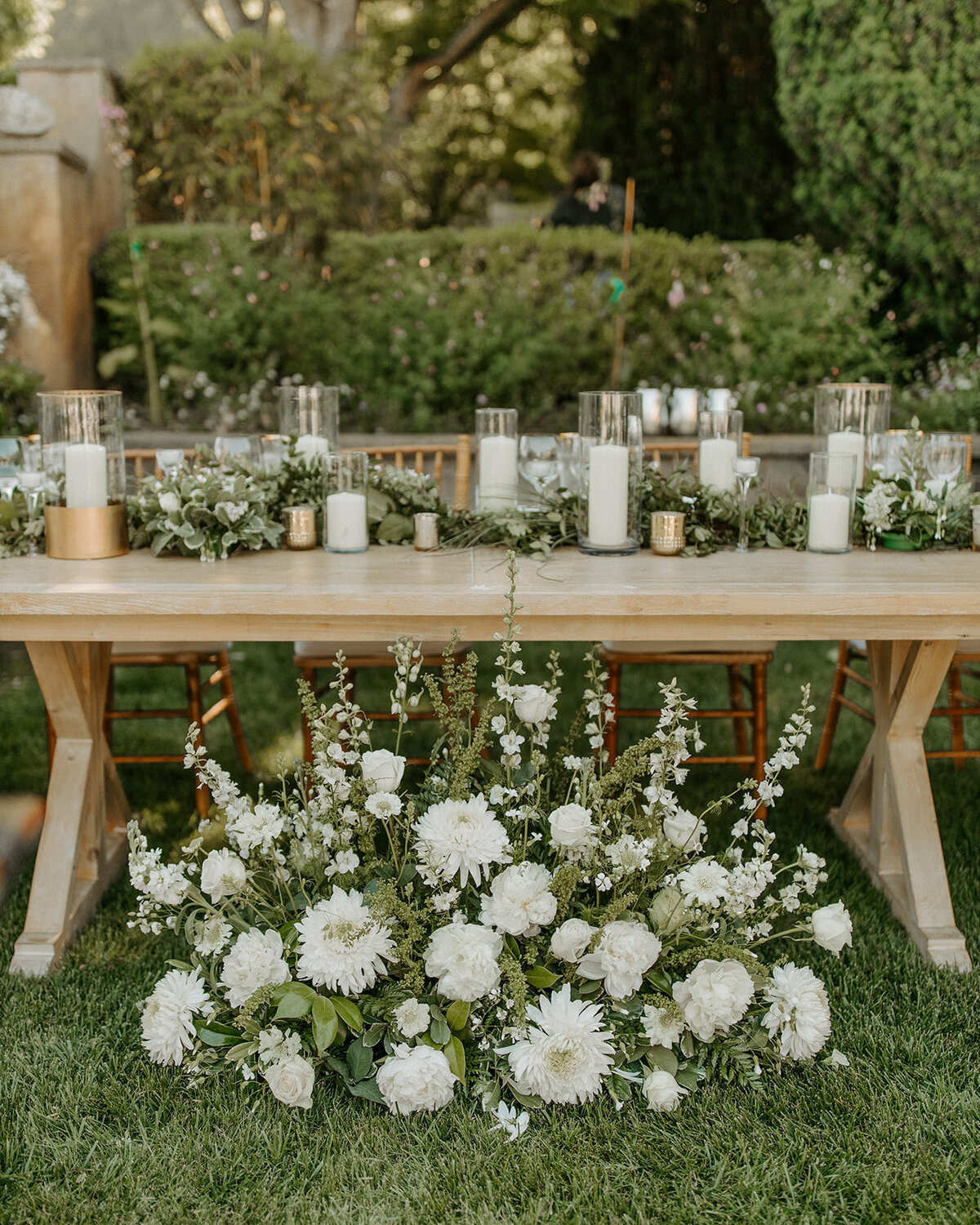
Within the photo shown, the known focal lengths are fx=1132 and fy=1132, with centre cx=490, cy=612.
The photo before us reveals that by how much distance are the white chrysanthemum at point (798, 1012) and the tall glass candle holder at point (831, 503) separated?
2.94 feet

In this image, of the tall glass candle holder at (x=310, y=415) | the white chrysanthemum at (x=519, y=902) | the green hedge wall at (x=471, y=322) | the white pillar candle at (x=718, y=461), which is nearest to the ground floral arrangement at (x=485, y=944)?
the white chrysanthemum at (x=519, y=902)

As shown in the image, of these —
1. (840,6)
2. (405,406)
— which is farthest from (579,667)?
(840,6)

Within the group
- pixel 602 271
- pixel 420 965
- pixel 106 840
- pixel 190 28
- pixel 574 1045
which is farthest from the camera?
pixel 190 28

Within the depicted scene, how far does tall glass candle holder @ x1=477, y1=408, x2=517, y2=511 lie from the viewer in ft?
8.21

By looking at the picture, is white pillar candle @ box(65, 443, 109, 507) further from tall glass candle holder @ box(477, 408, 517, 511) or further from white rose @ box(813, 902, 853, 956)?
white rose @ box(813, 902, 853, 956)

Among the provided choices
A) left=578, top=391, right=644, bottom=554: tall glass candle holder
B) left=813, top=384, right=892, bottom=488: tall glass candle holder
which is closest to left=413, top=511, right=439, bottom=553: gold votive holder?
left=578, top=391, right=644, bottom=554: tall glass candle holder

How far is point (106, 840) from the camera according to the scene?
277 cm

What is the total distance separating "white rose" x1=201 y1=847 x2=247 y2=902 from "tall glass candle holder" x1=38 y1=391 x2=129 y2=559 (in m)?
0.76

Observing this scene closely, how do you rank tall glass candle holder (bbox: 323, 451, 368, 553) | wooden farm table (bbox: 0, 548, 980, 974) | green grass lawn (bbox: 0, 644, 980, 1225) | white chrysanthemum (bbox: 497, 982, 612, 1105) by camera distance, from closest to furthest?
green grass lawn (bbox: 0, 644, 980, 1225) → white chrysanthemum (bbox: 497, 982, 612, 1105) → wooden farm table (bbox: 0, 548, 980, 974) → tall glass candle holder (bbox: 323, 451, 368, 553)

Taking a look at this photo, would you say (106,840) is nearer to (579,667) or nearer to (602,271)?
(579,667)

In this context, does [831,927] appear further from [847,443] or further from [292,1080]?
[847,443]

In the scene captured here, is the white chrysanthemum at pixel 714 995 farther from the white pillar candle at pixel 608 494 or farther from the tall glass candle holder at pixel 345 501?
the tall glass candle holder at pixel 345 501

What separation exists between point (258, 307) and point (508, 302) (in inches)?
46.5

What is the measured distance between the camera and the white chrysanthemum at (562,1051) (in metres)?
1.73
